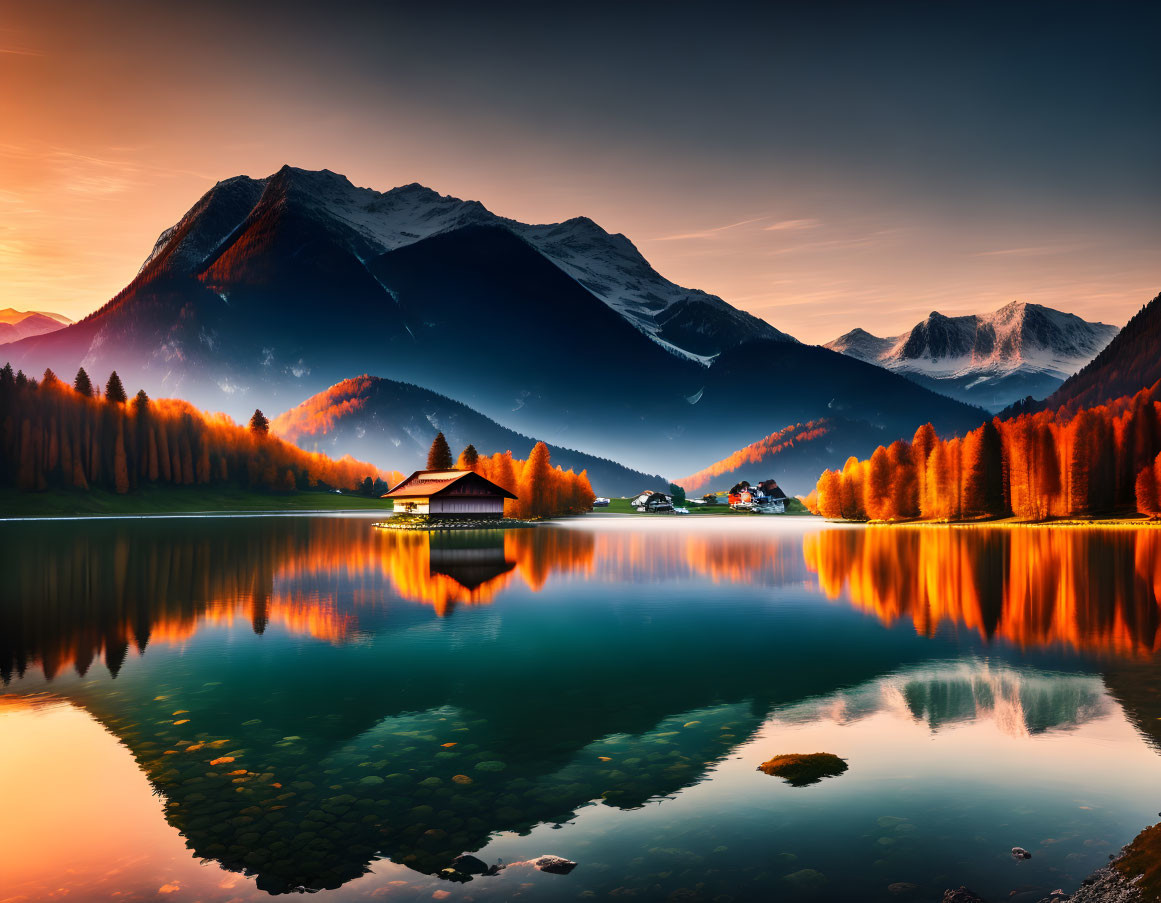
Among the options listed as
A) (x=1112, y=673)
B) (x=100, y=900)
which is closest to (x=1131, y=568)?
(x=1112, y=673)

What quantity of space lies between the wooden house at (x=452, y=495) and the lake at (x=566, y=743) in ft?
277

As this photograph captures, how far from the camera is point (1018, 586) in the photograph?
4978 centimetres

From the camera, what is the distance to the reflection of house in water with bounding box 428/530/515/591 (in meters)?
57.2

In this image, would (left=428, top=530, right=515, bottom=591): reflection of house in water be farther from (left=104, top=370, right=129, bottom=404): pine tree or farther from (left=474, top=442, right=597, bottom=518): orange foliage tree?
(left=104, top=370, right=129, bottom=404): pine tree

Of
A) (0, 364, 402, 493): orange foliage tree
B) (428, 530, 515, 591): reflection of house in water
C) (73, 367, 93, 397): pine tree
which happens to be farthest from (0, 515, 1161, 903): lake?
(73, 367, 93, 397): pine tree

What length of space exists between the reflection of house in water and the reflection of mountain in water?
30336mm

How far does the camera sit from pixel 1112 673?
26.3 meters

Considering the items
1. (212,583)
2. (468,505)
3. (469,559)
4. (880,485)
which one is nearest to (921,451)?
(880,485)

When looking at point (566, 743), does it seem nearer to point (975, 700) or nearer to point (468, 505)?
point (975, 700)

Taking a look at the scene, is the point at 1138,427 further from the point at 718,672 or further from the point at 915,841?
the point at 915,841

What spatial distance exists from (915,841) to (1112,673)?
694 inches

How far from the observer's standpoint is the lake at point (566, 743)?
1284 centimetres

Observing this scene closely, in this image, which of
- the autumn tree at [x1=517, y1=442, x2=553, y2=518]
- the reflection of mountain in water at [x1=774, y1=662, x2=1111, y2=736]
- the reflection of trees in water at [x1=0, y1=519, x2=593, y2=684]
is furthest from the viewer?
the autumn tree at [x1=517, y1=442, x2=553, y2=518]

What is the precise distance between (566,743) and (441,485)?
111540 millimetres
